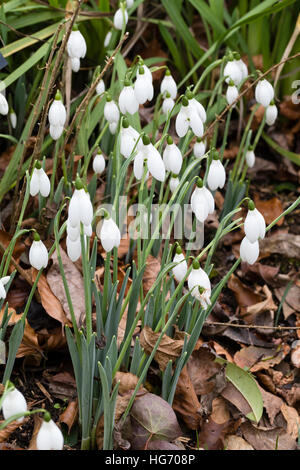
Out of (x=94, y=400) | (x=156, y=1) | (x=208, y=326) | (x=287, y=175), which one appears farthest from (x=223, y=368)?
(x=156, y=1)

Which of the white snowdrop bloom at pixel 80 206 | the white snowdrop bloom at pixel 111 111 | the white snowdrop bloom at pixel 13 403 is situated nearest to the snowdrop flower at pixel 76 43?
the white snowdrop bloom at pixel 111 111

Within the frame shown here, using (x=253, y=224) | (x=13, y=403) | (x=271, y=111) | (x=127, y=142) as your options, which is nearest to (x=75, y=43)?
(x=127, y=142)

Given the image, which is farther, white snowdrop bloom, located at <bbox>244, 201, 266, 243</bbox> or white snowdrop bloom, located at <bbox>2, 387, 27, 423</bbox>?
white snowdrop bloom, located at <bbox>244, 201, 266, 243</bbox>

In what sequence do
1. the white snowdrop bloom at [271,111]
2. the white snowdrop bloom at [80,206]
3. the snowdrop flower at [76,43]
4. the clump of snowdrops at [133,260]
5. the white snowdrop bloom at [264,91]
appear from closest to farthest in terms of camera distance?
the white snowdrop bloom at [80,206]
the clump of snowdrops at [133,260]
the snowdrop flower at [76,43]
the white snowdrop bloom at [264,91]
the white snowdrop bloom at [271,111]

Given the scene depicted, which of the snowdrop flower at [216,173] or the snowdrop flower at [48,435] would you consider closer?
the snowdrop flower at [48,435]

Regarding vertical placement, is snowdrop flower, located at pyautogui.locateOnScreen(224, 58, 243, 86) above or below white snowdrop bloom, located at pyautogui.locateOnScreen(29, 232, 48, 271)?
above

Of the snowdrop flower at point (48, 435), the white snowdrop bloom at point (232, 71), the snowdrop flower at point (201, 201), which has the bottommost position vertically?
the snowdrop flower at point (48, 435)

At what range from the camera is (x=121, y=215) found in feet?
7.56

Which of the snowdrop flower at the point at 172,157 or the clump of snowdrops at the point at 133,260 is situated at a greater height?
the snowdrop flower at the point at 172,157

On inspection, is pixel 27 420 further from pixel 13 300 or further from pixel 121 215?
pixel 121 215

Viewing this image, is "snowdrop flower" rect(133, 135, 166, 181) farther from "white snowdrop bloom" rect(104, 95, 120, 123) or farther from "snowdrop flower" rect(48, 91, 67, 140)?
"white snowdrop bloom" rect(104, 95, 120, 123)

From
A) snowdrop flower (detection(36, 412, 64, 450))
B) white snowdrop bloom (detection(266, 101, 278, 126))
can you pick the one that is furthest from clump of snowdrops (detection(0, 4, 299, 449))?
white snowdrop bloom (detection(266, 101, 278, 126))

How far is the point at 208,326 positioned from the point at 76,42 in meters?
1.09

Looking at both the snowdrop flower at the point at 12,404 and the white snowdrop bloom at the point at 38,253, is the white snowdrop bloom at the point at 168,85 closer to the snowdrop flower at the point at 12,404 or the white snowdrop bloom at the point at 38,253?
the white snowdrop bloom at the point at 38,253
